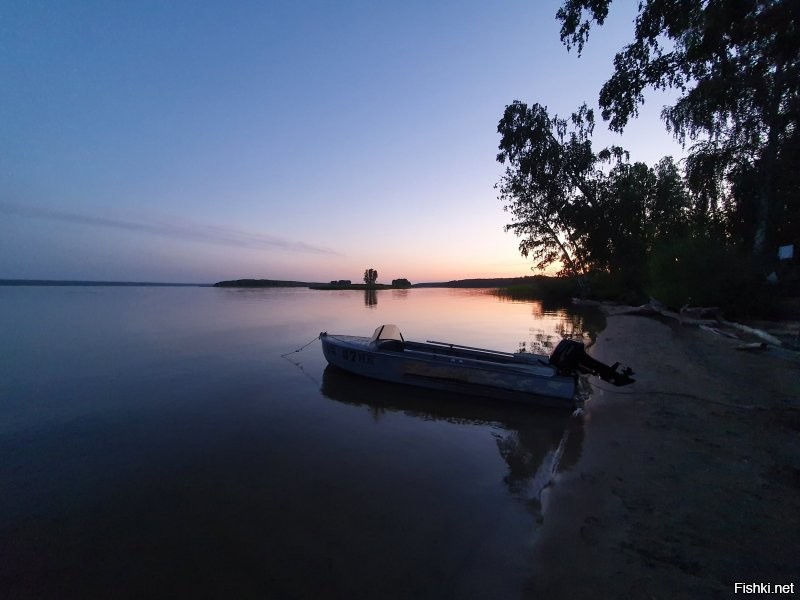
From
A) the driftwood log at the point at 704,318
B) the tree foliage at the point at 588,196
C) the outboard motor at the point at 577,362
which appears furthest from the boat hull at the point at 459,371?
the tree foliage at the point at 588,196

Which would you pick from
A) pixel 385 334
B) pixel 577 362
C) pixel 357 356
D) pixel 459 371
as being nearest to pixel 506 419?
pixel 459 371

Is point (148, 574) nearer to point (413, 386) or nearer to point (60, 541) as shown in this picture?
point (60, 541)

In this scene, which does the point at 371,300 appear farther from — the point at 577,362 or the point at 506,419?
the point at 577,362

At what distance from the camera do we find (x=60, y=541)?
401cm

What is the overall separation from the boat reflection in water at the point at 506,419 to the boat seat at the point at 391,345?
103 cm

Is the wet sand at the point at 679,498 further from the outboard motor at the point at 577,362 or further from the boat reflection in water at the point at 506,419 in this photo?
the outboard motor at the point at 577,362

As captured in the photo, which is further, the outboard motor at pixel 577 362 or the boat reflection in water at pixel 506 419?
the outboard motor at pixel 577 362

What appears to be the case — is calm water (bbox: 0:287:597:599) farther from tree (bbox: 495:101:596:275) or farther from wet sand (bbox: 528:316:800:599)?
tree (bbox: 495:101:596:275)

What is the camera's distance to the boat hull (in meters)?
8.20

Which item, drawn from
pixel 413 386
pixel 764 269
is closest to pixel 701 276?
pixel 764 269

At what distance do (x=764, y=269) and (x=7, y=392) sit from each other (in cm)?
3298

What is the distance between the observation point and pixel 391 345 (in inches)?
417

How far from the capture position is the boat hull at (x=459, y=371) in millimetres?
8203

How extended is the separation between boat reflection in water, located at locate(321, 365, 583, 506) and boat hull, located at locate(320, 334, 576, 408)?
28 centimetres
